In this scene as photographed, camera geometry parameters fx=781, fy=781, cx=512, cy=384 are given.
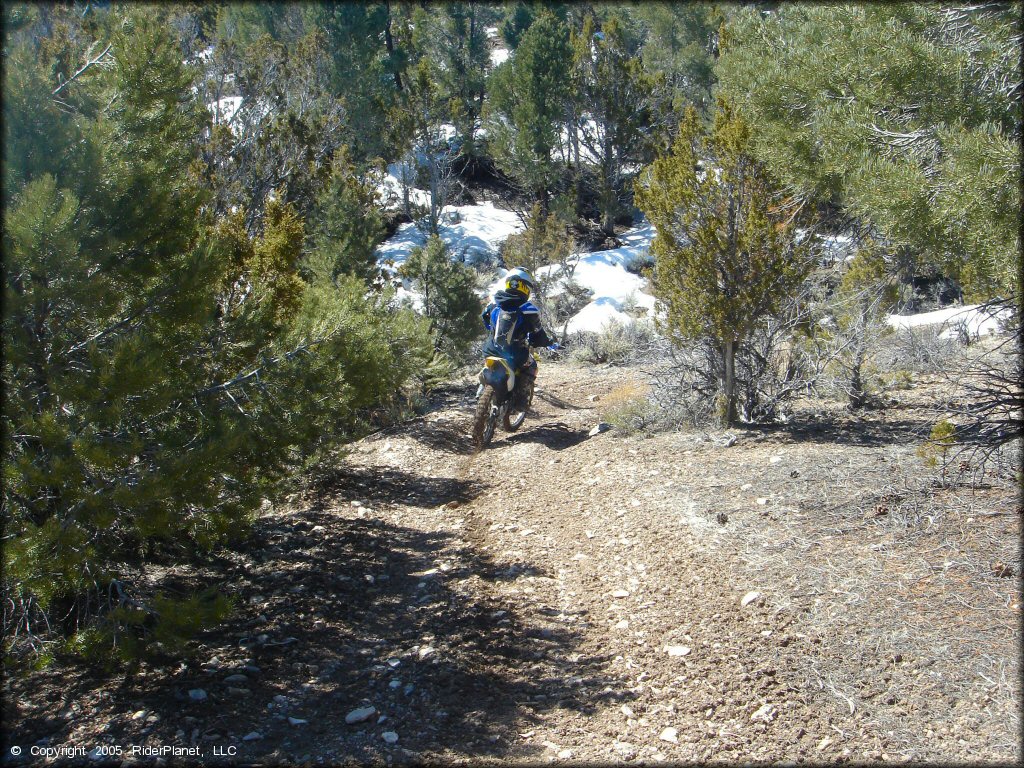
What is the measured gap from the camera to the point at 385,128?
2939cm

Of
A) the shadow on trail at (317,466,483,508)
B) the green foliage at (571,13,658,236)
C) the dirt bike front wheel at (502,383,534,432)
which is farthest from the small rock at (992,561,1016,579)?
the green foliage at (571,13,658,236)

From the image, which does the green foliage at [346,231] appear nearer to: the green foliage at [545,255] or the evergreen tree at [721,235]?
the green foliage at [545,255]

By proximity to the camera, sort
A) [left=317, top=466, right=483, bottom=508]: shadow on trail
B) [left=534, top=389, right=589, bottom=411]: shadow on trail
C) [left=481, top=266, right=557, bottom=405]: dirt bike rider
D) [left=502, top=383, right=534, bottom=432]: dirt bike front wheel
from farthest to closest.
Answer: [left=534, top=389, right=589, bottom=411]: shadow on trail → [left=502, top=383, right=534, bottom=432]: dirt bike front wheel → [left=481, top=266, right=557, bottom=405]: dirt bike rider → [left=317, top=466, right=483, bottom=508]: shadow on trail

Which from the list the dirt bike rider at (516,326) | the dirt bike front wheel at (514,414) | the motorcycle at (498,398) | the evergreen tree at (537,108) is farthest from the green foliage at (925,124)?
the evergreen tree at (537,108)

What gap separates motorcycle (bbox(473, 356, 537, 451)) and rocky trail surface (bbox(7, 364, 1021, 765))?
6.51ft

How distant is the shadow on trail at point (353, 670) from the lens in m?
3.15

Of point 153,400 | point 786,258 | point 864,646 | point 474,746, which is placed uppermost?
point 786,258

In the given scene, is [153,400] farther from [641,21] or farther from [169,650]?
[641,21]

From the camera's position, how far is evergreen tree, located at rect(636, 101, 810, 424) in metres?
6.64

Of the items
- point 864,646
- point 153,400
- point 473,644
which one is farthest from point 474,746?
point 153,400

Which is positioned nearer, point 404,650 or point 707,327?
point 404,650

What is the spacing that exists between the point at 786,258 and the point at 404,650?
4694 millimetres

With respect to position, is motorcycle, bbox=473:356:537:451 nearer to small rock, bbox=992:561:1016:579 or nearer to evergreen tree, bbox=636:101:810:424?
evergreen tree, bbox=636:101:810:424

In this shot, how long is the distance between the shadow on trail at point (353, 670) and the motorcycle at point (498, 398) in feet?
9.21
